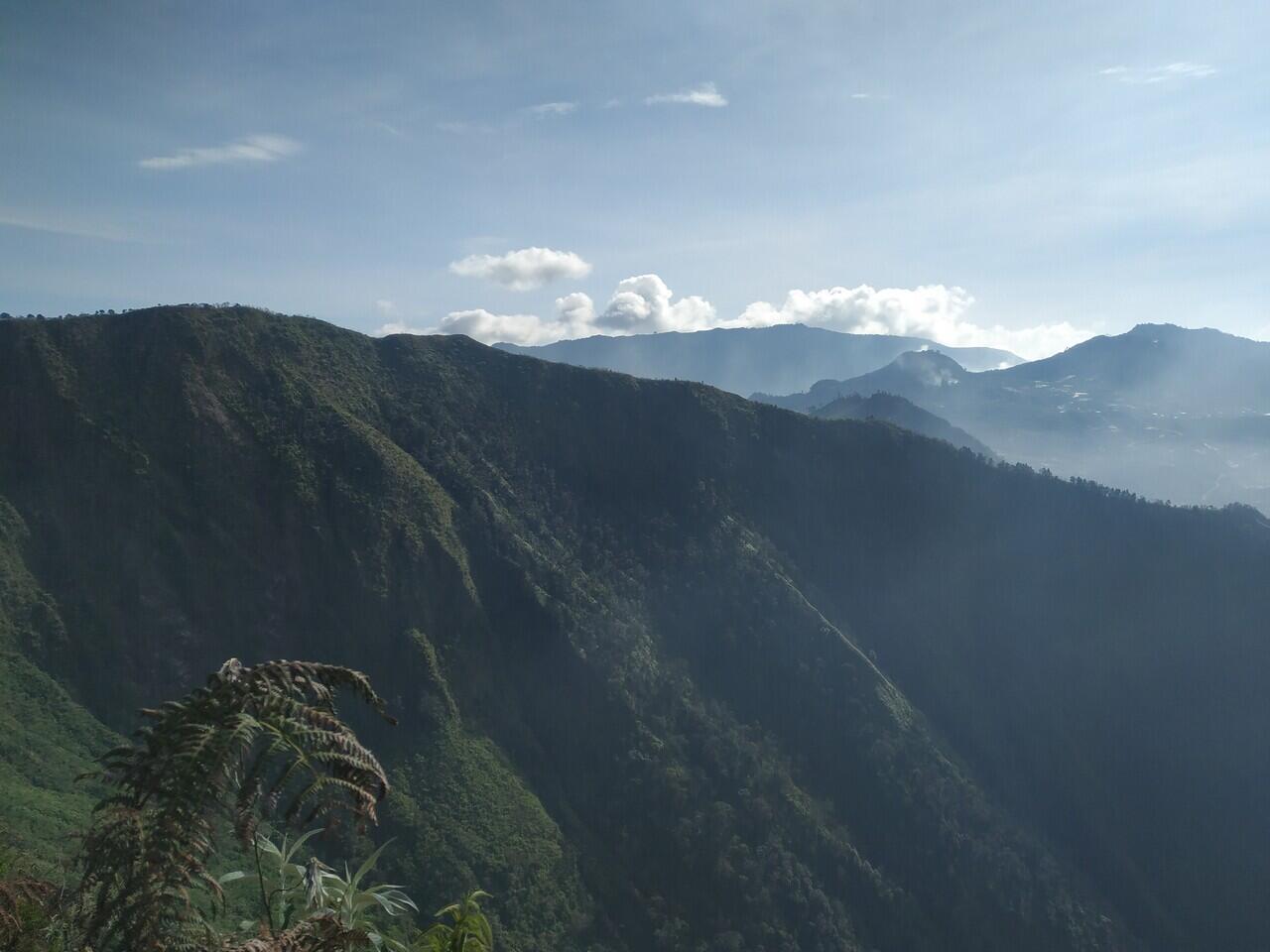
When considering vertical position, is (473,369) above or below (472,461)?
above

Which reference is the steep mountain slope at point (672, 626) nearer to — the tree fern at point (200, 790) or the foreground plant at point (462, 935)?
the foreground plant at point (462, 935)

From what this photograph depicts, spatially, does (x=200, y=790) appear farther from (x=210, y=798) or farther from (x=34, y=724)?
(x=34, y=724)

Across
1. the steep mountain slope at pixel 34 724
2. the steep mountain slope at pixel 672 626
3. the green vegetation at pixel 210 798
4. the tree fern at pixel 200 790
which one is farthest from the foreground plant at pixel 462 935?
the steep mountain slope at pixel 672 626

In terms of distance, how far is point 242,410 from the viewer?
84250 mm

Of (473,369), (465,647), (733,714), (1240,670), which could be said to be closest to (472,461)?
(473,369)

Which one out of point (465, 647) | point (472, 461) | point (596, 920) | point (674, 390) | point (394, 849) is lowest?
point (596, 920)

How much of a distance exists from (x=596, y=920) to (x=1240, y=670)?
9641 cm

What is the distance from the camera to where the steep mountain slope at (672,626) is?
71.4 m

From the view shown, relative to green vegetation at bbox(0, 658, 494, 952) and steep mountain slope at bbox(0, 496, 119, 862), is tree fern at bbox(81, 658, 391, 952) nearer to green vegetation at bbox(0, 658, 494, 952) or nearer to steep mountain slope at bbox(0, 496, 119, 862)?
green vegetation at bbox(0, 658, 494, 952)

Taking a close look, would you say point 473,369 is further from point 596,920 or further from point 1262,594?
point 1262,594

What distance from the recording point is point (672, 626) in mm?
96625

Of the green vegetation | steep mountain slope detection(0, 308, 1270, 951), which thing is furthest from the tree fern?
steep mountain slope detection(0, 308, 1270, 951)

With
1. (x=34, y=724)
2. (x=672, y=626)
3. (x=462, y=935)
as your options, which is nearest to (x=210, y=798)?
(x=462, y=935)

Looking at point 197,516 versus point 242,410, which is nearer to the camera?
point 197,516
